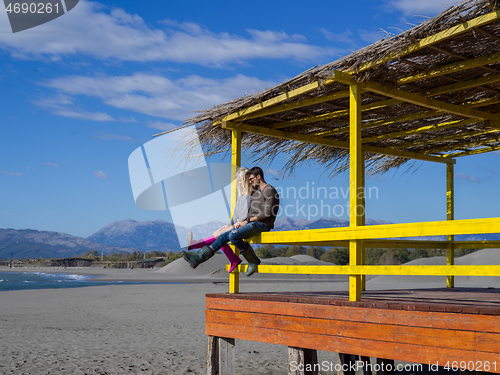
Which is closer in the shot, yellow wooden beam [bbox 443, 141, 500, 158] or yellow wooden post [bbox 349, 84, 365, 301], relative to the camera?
yellow wooden post [bbox 349, 84, 365, 301]

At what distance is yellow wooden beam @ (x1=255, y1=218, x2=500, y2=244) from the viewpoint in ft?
11.9

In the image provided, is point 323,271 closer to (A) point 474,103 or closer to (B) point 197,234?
(B) point 197,234

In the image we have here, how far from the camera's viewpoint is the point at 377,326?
4289 millimetres

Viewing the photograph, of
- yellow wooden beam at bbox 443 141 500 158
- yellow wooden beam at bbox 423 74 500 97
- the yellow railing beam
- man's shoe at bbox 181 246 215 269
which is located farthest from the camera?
yellow wooden beam at bbox 443 141 500 158

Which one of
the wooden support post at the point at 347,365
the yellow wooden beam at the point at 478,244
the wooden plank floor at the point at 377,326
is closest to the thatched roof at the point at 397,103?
the yellow wooden beam at the point at 478,244

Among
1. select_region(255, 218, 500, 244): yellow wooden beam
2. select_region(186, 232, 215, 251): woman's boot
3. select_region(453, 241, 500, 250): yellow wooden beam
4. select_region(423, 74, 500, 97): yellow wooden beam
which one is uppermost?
select_region(423, 74, 500, 97): yellow wooden beam

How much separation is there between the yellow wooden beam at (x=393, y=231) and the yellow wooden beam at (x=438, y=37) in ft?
5.46

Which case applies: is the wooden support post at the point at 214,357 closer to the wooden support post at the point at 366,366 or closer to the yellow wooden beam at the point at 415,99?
the wooden support post at the point at 366,366

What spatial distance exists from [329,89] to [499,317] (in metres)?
3.15

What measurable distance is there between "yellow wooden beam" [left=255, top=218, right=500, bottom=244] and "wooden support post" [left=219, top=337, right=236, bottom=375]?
1405 millimetres

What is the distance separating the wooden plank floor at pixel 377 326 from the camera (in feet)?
12.2

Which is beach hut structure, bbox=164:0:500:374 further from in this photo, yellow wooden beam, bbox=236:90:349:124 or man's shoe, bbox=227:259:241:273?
man's shoe, bbox=227:259:241:273

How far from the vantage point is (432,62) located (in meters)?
5.04

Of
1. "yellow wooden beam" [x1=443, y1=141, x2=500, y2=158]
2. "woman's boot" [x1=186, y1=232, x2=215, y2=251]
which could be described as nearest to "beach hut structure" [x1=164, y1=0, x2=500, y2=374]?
"yellow wooden beam" [x1=443, y1=141, x2=500, y2=158]
